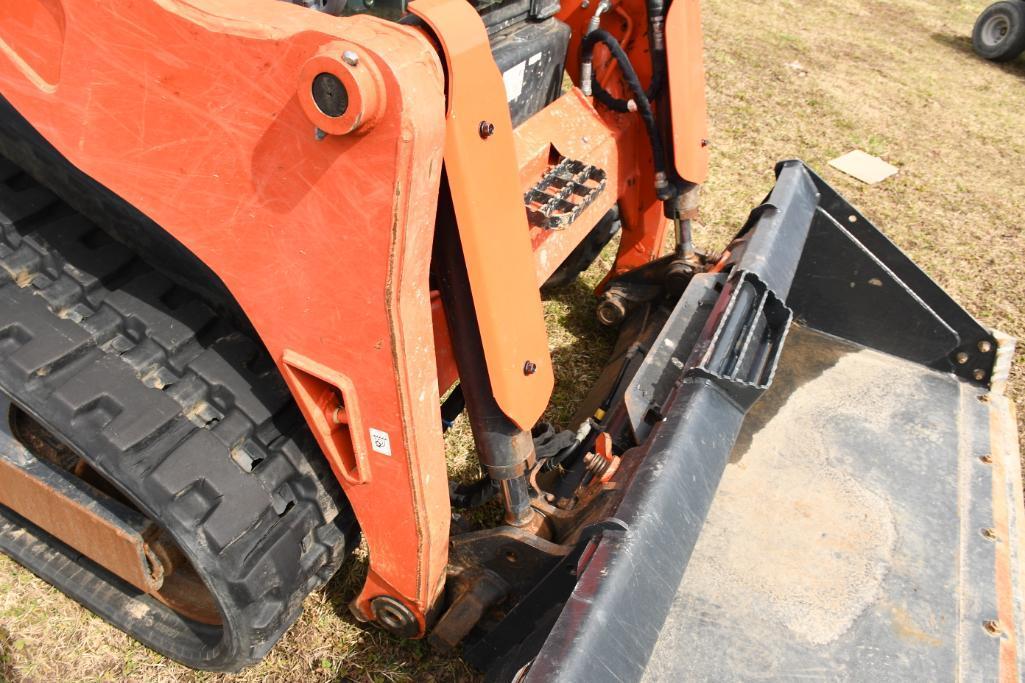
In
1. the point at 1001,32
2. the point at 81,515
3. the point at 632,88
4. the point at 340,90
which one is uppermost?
the point at 340,90

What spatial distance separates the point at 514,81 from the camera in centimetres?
219

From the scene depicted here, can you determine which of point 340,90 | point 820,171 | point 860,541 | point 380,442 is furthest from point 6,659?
point 820,171

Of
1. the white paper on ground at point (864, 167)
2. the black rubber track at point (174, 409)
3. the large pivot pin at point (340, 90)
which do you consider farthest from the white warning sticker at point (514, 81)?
the white paper on ground at point (864, 167)

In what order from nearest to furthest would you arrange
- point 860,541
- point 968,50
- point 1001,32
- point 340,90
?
point 340,90
point 860,541
point 1001,32
point 968,50

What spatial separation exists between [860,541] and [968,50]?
27.6 feet

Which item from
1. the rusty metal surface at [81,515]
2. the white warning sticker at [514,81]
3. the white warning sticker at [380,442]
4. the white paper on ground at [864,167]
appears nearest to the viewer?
the white warning sticker at [380,442]

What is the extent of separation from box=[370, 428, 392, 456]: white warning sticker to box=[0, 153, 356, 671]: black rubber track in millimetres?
279

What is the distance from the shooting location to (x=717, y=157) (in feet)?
16.5

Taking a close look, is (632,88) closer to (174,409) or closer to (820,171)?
(174,409)

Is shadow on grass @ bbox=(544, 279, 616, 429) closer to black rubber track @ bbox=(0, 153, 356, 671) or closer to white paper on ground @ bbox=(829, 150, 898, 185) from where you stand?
black rubber track @ bbox=(0, 153, 356, 671)

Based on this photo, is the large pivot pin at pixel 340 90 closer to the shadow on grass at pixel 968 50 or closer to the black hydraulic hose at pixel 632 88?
the black hydraulic hose at pixel 632 88

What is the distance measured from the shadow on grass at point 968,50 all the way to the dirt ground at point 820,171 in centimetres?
3

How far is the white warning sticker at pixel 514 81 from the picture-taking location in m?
2.14

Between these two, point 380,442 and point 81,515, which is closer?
point 380,442
